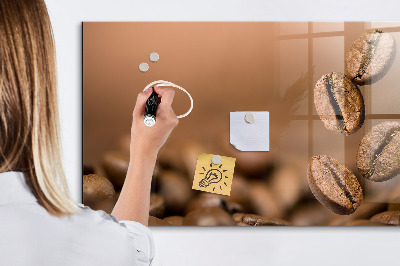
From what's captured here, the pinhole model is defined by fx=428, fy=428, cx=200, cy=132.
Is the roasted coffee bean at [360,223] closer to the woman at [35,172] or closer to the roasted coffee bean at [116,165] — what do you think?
the roasted coffee bean at [116,165]

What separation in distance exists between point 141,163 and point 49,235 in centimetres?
27

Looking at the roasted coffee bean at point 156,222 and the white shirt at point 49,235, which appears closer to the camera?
the white shirt at point 49,235

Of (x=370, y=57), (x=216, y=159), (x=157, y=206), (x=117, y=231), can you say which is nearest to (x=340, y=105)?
(x=370, y=57)

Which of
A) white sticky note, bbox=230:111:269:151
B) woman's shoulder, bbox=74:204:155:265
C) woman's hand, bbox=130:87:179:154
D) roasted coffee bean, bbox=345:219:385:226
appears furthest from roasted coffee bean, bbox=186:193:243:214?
woman's shoulder, bbox=74:204:155:265

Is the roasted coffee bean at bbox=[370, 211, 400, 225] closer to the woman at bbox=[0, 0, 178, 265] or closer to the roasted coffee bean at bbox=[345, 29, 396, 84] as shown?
the roasted coffee bean at bbox=[345, 29, 396, 84]

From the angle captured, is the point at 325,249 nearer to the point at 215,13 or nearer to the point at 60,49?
the point at 215,13

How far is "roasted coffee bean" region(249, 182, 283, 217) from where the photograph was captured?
1.20 meters

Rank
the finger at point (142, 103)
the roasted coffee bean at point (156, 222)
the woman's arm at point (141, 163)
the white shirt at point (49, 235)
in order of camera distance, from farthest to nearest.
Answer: the roasted coffee bean at point (156, 222) → the finger at point (142, 103) → the woman's arm at point (141, 163) → the white shirt at point (49, 235)

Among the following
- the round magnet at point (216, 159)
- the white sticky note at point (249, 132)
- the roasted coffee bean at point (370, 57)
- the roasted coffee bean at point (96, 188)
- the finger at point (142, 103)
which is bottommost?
the roasted coffee bean at point (96, 188)

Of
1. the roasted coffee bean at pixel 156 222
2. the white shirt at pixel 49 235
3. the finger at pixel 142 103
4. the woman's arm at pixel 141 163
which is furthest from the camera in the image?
the roasted coffee bean at pixel 156 222

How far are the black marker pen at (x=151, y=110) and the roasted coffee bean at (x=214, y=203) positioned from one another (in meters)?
0.49

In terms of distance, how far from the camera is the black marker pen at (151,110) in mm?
716

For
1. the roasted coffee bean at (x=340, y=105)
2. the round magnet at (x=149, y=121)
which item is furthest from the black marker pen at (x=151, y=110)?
the roasted coffee bean at (x=340, y=105)

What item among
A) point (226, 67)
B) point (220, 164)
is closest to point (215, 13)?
point (226, 67)
